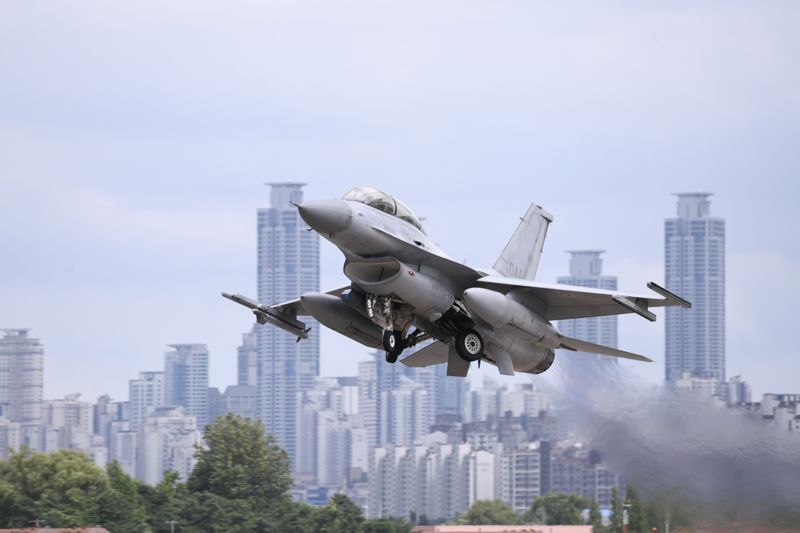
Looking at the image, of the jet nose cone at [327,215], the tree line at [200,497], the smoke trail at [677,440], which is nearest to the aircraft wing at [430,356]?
the smoke trail at [677,440]

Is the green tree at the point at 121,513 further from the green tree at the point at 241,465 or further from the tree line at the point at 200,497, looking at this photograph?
the green tree at the point at 241,465

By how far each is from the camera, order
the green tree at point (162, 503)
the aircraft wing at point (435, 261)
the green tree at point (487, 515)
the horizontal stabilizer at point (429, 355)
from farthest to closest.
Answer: the green tree at point (487, 515)
the green tree at point (162, 503)
the horizontal stabilizer at point (429, 355)
the aircraft wing at point (435, 261)

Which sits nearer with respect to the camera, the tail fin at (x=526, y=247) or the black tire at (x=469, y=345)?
the black tire at (x=469, y=345)

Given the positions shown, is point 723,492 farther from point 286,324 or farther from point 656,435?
point 286,324

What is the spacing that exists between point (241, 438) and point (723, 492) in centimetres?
4088

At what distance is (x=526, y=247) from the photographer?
31.8 m

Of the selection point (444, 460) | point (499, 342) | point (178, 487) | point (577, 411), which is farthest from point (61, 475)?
point (444, 460)

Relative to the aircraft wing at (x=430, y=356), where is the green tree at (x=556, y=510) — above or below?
below

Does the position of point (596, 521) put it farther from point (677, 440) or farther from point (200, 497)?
point (677, 440)

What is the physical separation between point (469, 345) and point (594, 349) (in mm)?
3297

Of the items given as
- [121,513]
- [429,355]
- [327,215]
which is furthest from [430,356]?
[121,513]

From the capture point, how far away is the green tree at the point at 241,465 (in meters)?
65.7

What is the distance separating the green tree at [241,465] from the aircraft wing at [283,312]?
114 ft

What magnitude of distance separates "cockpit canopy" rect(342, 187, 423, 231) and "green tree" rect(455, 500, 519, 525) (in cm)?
5694
